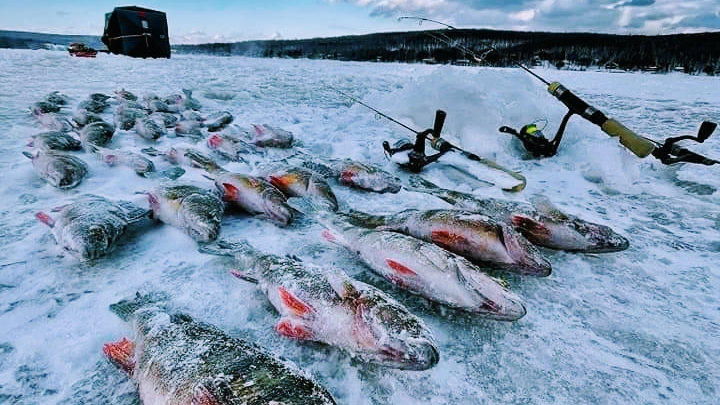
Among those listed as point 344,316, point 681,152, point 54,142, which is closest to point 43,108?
point 54,142

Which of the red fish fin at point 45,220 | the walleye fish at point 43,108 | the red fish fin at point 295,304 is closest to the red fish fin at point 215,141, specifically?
the red fish fin at point 45,220

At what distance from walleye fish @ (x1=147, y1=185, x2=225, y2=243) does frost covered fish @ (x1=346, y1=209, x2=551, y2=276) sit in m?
1.33

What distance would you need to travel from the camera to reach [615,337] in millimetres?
2137

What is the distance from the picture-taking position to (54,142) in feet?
16.3

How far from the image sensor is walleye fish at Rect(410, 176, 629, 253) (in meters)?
2.83

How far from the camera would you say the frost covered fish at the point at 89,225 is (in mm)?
2545

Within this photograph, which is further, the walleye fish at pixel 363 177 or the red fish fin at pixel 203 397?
the walleye fish at pixel 363 177

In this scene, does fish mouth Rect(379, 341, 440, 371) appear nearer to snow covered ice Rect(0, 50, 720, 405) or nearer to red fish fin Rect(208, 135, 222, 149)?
snow covered ice Rect(0, 50, 720, 405)

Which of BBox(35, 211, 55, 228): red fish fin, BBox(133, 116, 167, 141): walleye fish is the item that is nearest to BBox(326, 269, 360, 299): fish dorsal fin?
BBox(35, 211, 55, 228): red fish fin

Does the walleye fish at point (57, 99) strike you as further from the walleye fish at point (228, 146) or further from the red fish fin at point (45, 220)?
the red fish fin at point (45, 220)

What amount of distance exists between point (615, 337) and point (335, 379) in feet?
5.20

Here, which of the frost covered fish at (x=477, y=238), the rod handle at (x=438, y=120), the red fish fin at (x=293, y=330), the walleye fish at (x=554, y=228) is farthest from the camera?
the rod handle at (x=438, y=120)

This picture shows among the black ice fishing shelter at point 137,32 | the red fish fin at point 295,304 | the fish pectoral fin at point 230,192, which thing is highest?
the black ice fishing shelter at point 137,32

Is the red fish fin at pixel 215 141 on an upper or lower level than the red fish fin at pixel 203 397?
upper
